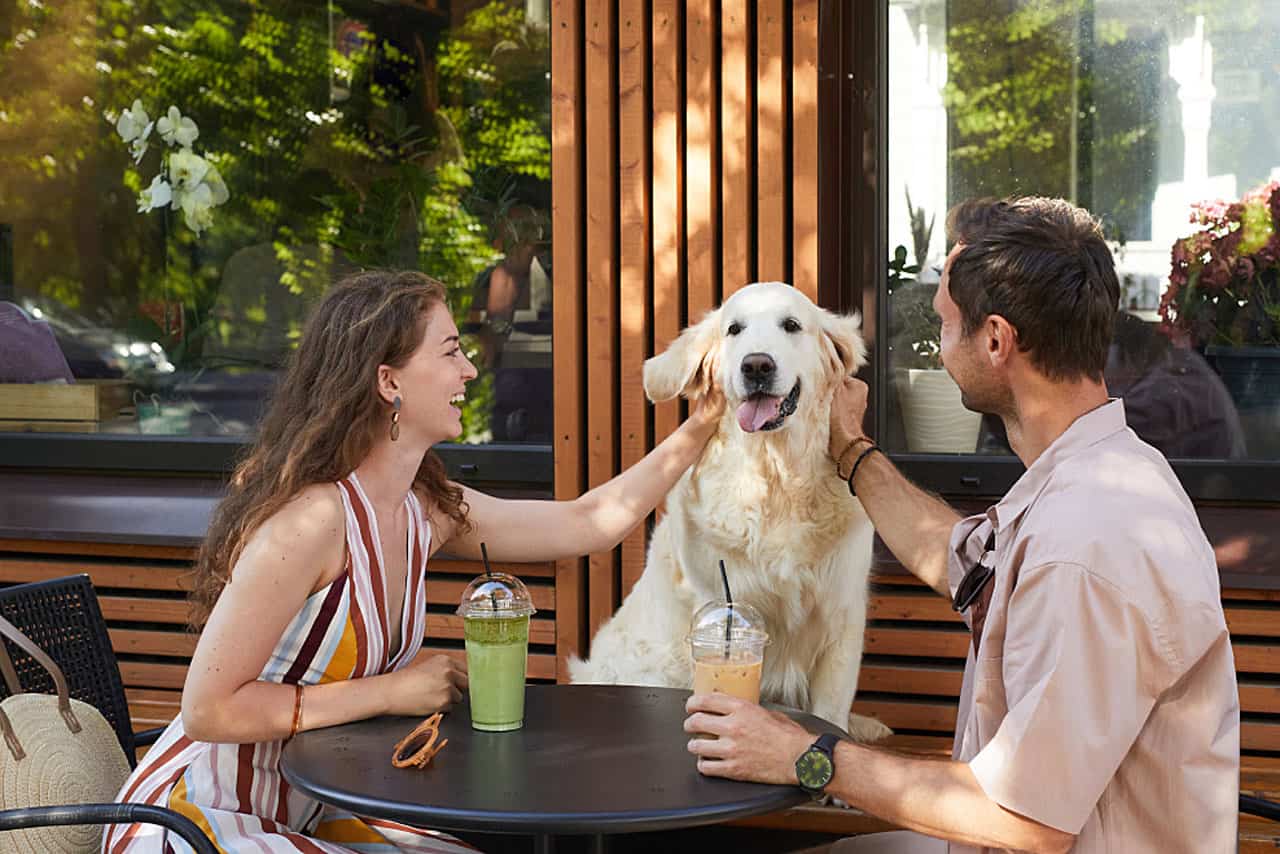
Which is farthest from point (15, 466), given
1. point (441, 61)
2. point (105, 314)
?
point (441, 61)

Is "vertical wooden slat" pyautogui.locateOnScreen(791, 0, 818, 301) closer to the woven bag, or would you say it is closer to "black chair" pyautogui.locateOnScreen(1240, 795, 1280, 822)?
"black chair" pyautogui.locateOnScreen(1240, 795, 1280, 822)

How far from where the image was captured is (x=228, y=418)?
16.7 ft

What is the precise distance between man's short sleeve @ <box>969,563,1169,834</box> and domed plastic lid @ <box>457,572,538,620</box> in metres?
0.74

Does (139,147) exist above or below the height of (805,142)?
above

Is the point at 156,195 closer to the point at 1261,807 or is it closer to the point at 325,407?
the point at 325,407

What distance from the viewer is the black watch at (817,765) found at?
1848 millimetres

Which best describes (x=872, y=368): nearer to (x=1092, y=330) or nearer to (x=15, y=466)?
(x=1092, y=330)

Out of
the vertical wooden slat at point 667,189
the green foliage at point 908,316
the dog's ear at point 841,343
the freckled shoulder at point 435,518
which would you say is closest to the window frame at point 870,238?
the green foliage at point 908,316

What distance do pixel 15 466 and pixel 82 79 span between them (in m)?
1.47

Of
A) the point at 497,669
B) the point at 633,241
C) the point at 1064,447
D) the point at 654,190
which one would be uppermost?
the point at 654,190

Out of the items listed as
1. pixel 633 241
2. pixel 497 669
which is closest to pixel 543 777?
pixel 497 669

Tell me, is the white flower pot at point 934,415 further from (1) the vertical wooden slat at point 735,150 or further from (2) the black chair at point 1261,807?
(2) the black chair at point 1261,807

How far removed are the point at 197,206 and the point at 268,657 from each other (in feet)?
11.3

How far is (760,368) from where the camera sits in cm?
289
